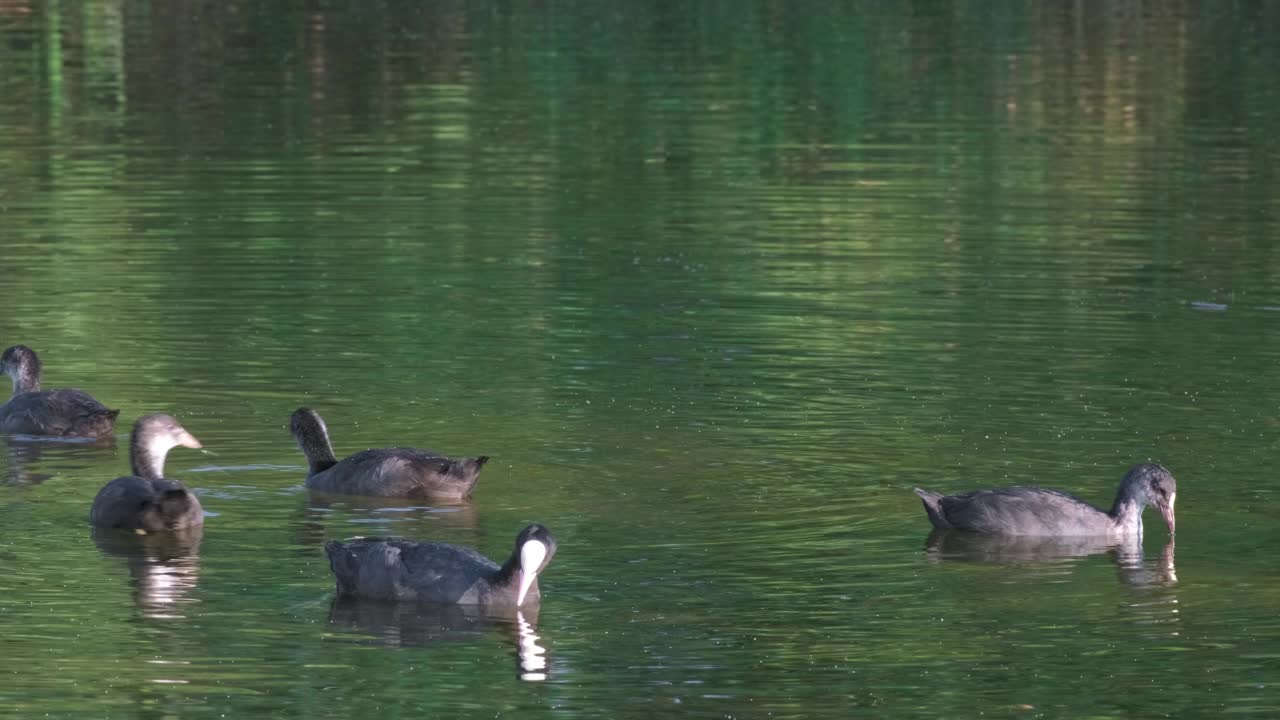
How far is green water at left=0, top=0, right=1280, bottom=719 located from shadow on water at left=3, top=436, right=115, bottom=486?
0.17 feet

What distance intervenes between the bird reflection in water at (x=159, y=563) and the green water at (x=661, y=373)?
0.05 meters

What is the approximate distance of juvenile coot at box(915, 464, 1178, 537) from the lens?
16.4 m

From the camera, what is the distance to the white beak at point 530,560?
14289 millimetres

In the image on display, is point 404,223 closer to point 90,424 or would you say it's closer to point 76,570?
Result: point 90,424

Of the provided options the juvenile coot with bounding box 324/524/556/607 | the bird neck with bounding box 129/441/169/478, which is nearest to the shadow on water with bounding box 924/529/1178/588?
the juvenile coot with bounding box 324/524/556/607

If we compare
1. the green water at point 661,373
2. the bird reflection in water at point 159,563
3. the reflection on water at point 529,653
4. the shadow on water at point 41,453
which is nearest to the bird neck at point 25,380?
the green water at point 661,373

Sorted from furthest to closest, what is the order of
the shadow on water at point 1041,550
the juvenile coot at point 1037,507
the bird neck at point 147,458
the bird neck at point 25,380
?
the bird neck at point 25,380 < the bird neck at point 147,458 < the juvenile coot at point 1037,507 < the shadow on water at point 1041,550

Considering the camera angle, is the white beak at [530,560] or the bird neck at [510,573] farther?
the bird neck at [510,573]

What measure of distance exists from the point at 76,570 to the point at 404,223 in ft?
49.8

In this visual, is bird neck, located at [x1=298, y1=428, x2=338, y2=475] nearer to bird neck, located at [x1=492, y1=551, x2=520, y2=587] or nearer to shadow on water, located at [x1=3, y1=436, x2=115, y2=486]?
shadow on water, located at [x1=3, y1=436, x2=115, y2=486]

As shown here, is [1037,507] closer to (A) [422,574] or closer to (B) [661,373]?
(A) [422,574]

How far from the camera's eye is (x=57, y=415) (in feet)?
63.5

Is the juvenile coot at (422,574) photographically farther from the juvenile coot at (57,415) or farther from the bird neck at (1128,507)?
the juvenile coot at (57,415)

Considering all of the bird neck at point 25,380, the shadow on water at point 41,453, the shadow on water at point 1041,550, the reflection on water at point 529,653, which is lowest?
the shadow on water at point 1041,550
